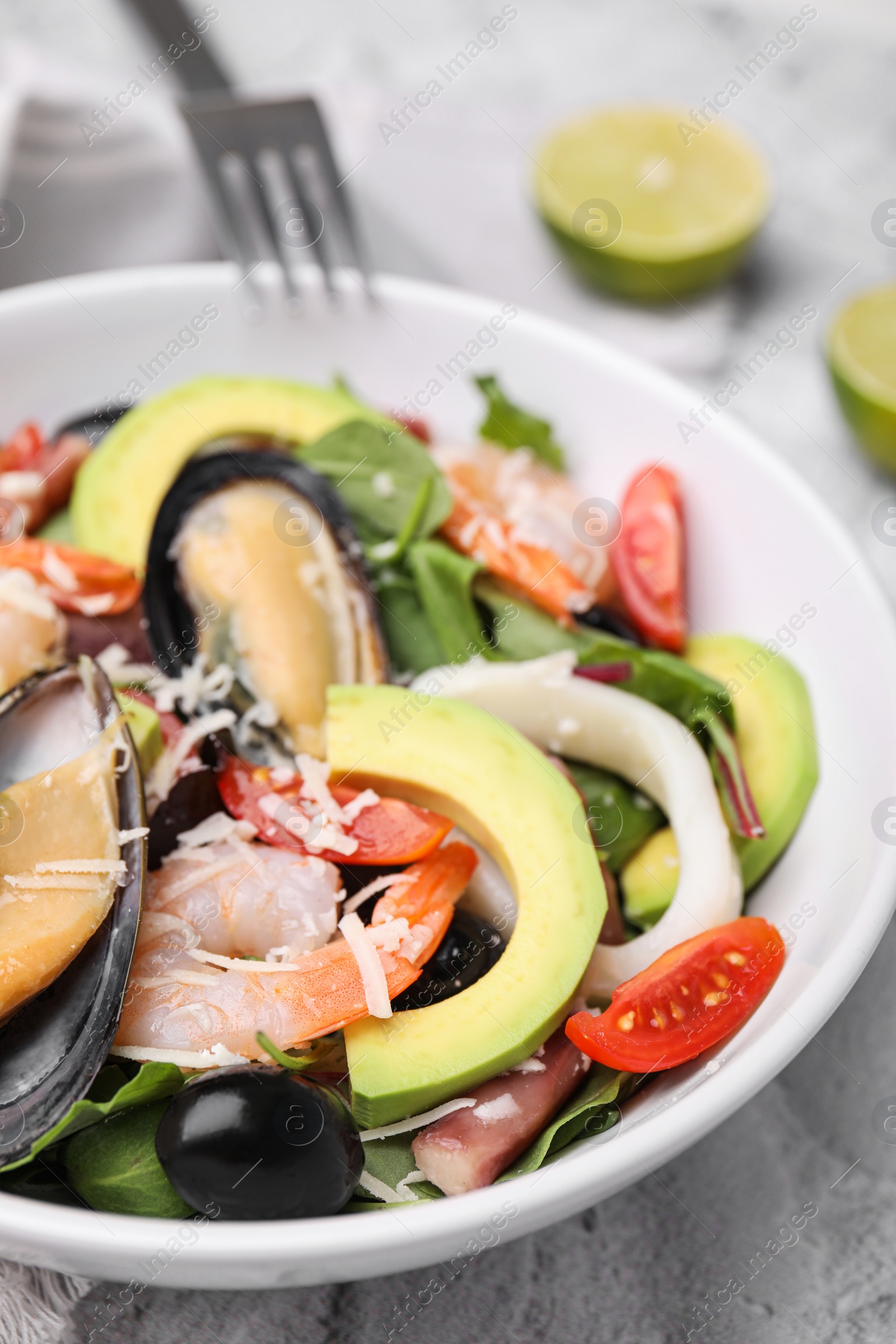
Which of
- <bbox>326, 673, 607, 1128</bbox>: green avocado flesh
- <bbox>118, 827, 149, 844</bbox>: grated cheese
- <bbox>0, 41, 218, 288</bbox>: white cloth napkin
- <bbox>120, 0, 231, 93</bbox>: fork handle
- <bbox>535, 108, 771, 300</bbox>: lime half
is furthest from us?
<bbox>535, 108, 771, 300</bbox>: lime half

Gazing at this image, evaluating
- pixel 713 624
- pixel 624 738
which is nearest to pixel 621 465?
pixel 713 624

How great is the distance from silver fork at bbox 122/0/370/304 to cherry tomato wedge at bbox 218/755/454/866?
1490mm

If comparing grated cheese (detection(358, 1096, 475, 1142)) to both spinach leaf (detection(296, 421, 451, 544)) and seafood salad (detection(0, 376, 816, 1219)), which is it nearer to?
seafood salad (detection(0, 376, 816, 1219))

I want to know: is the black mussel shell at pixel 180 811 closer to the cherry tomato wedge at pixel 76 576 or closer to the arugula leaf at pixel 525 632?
the cherry tomato wedge at pixel 76 576

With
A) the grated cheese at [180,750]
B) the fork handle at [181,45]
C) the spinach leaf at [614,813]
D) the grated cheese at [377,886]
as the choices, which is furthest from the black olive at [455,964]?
the fork handle at [181,45]

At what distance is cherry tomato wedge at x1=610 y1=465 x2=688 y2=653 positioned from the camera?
251cm

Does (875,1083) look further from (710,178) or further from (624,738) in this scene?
(710,178)

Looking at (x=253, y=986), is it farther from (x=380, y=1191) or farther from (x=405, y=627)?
(x=405, y=627)

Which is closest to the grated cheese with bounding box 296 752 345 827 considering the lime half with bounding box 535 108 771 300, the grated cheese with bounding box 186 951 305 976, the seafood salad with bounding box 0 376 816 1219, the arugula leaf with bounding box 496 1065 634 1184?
the seafood salad with bounding box 0 376 816 1219

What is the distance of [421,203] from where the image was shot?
437 centimetres

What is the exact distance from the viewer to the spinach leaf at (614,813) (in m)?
2.16

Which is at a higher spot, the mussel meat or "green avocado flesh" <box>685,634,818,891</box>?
the mussel meat

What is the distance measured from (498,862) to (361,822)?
0.26 metres

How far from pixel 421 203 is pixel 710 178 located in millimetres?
1108
